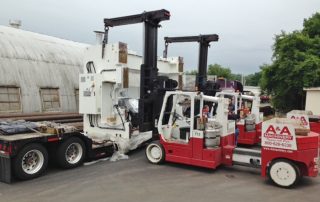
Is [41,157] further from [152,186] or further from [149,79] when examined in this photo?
[149,79]

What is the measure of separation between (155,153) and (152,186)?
1.91 metres

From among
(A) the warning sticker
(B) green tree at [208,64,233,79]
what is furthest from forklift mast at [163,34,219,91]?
(B) green tree at [208,64,233,79]

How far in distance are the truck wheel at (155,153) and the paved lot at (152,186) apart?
31 cm

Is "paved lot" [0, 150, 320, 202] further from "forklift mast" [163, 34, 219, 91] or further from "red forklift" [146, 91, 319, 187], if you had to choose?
"forklift mast" [163, 34, 219, 91]

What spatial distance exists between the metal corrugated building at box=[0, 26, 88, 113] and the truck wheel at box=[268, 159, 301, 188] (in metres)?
10.1

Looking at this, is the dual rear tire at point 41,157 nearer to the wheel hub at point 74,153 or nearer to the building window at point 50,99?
the wheel hub at point 74,153

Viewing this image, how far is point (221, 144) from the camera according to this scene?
299 inches

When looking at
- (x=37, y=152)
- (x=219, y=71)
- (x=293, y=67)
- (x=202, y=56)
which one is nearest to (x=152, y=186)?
(x=37, y=152)

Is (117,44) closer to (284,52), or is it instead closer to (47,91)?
(47,91)

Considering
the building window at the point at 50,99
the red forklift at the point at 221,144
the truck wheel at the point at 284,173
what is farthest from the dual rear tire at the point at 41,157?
the building window at the point at 50,99

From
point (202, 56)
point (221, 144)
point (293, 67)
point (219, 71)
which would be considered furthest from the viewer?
point (219, 71)

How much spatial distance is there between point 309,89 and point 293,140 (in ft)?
41.5

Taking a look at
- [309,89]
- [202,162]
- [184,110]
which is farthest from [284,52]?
[202,162]

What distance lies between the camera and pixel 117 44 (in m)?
9.20
